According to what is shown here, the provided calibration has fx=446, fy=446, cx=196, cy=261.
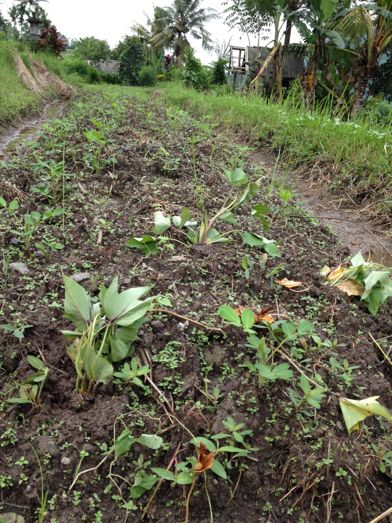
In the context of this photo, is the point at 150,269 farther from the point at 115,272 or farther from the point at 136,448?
the point at 136,448

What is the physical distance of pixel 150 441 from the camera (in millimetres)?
967

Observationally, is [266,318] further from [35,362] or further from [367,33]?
[367,33]

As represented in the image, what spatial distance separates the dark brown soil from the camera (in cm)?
95

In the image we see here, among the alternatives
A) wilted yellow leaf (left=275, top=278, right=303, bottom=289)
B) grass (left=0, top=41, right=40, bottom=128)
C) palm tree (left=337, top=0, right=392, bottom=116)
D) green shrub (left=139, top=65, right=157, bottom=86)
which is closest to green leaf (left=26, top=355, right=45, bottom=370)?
wilted yellow leaf (left=275, top=278, right=303, bottom=289)

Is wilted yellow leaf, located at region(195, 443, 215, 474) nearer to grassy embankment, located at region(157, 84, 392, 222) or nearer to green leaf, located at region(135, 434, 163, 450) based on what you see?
green leaf, located at region(135, 434, 163, 450)

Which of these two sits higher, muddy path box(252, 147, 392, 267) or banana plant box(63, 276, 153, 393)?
banana plant box(63, 276, 153, 393)

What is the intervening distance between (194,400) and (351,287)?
0.87 m

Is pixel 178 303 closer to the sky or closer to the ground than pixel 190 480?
closer to the sky

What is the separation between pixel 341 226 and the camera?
2779 mm

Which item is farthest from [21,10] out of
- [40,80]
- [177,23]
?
[40,80]

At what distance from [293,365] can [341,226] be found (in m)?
1.77

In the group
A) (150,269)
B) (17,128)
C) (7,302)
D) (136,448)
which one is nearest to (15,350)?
(7,302)

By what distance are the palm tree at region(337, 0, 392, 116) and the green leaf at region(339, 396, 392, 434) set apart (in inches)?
310

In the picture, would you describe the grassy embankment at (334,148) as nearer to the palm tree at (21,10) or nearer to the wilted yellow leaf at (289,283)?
the wilted yellow leaf at (289,283)
